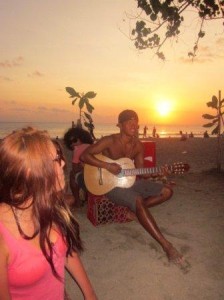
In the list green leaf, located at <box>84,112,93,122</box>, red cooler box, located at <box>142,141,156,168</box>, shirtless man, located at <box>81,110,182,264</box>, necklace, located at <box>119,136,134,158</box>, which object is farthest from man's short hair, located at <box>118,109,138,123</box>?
green leaf, located at <box>84,112,93,122</box>

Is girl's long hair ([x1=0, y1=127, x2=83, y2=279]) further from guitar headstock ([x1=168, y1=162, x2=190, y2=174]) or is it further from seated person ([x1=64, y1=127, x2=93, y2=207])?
seated person ([x1=64, y1=127, x2=93, y2=207])

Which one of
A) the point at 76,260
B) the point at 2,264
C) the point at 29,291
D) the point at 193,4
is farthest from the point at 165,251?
the point at 193,4

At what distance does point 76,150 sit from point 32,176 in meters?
5.10

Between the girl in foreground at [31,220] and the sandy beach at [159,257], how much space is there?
6.19 feet

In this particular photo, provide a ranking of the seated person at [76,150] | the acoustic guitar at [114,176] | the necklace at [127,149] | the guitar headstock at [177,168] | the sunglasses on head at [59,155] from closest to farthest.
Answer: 1. the sunglasses on head at [59,155]
2. the guitar headstock at [177,168]
3. the acoustic guitar at [114,176]
4. the necklace at [127,149]
5. the seated person at [76,150]

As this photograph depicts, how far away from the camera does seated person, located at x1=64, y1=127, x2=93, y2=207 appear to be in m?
6.32

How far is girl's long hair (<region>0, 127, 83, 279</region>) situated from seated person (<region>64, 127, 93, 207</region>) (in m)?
4.45

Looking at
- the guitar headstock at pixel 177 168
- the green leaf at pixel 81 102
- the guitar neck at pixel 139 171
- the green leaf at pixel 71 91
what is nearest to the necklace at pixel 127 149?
the guitar neck at pixel 139 171

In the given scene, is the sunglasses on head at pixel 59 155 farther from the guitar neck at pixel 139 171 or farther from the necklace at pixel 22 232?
the guitar neck at pixel 139 171

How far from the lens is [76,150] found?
6.63 meters

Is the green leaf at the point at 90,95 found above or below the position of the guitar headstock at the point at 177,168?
above

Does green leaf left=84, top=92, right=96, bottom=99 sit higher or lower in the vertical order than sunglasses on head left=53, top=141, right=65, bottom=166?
higher

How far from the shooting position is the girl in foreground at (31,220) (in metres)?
1.50

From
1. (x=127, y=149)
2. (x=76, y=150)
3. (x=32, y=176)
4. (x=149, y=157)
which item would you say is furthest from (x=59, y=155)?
(x=149, y=157)
